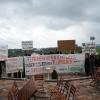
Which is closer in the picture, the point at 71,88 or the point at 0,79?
the point at 71,88

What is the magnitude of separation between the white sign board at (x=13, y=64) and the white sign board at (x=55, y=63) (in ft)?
2.75

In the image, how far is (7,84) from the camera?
23797 mm

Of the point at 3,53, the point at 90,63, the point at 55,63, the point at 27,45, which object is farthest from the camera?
the point at 27,45

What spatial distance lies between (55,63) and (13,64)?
9.89 ft

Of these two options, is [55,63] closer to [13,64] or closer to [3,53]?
[13,64]

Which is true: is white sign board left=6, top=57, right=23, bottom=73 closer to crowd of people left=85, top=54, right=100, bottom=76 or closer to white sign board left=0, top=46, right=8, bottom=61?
white sign board left=0, top=46, right=8, bottom=61

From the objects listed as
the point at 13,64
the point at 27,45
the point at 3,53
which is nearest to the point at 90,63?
the point at 27,45

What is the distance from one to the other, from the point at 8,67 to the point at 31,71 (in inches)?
71.3

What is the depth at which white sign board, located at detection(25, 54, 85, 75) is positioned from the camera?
27.9 m

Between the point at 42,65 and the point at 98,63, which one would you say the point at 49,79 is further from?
the point at 98,63

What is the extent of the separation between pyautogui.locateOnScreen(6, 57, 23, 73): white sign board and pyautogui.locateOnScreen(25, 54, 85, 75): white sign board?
0.84 m

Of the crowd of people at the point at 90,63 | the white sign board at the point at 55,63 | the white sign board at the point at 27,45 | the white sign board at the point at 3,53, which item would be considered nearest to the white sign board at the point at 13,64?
the white sign board at the point at 3,53

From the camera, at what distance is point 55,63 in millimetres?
29000

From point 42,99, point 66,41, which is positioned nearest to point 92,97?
point 42,99
